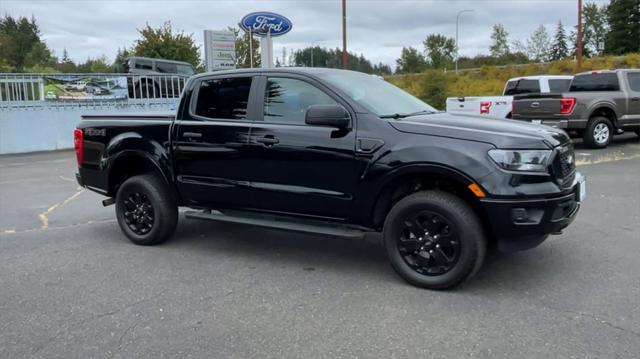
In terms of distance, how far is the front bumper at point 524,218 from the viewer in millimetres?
4160

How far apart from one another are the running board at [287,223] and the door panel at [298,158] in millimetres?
121

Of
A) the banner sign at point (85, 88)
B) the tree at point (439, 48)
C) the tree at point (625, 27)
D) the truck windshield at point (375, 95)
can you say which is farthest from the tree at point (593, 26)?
the truck windshield at point (375, 95)

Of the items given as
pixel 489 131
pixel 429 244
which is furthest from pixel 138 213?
pixel 489 131

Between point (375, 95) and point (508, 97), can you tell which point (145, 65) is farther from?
point (375, 95)

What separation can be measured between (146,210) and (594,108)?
11283 mm

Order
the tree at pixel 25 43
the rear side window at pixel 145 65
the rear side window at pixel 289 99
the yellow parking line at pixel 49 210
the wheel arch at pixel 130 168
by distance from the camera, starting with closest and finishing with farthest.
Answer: the rear side window at pixel 289 99 → the wheel arch at pixel 130 168 → the yellow parking line at pixel 49 210 → the rear side window at pixel 145 65 → the tree at pixel 25 43

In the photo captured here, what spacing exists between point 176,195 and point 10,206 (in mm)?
4095

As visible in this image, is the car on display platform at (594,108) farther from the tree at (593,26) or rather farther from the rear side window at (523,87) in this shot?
the tree at (593,26)

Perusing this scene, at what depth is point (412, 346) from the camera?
3.53 m

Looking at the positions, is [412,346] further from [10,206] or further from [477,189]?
[10,206]

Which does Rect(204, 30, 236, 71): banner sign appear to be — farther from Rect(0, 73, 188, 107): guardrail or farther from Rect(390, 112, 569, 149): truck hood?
Rect(390, 112, 569, 149): truck hood

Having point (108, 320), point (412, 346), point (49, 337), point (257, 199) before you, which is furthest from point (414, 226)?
point (49, 337)

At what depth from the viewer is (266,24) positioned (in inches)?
704

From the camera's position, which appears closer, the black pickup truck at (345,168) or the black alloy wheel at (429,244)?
the black pickup truck at (345,168)
